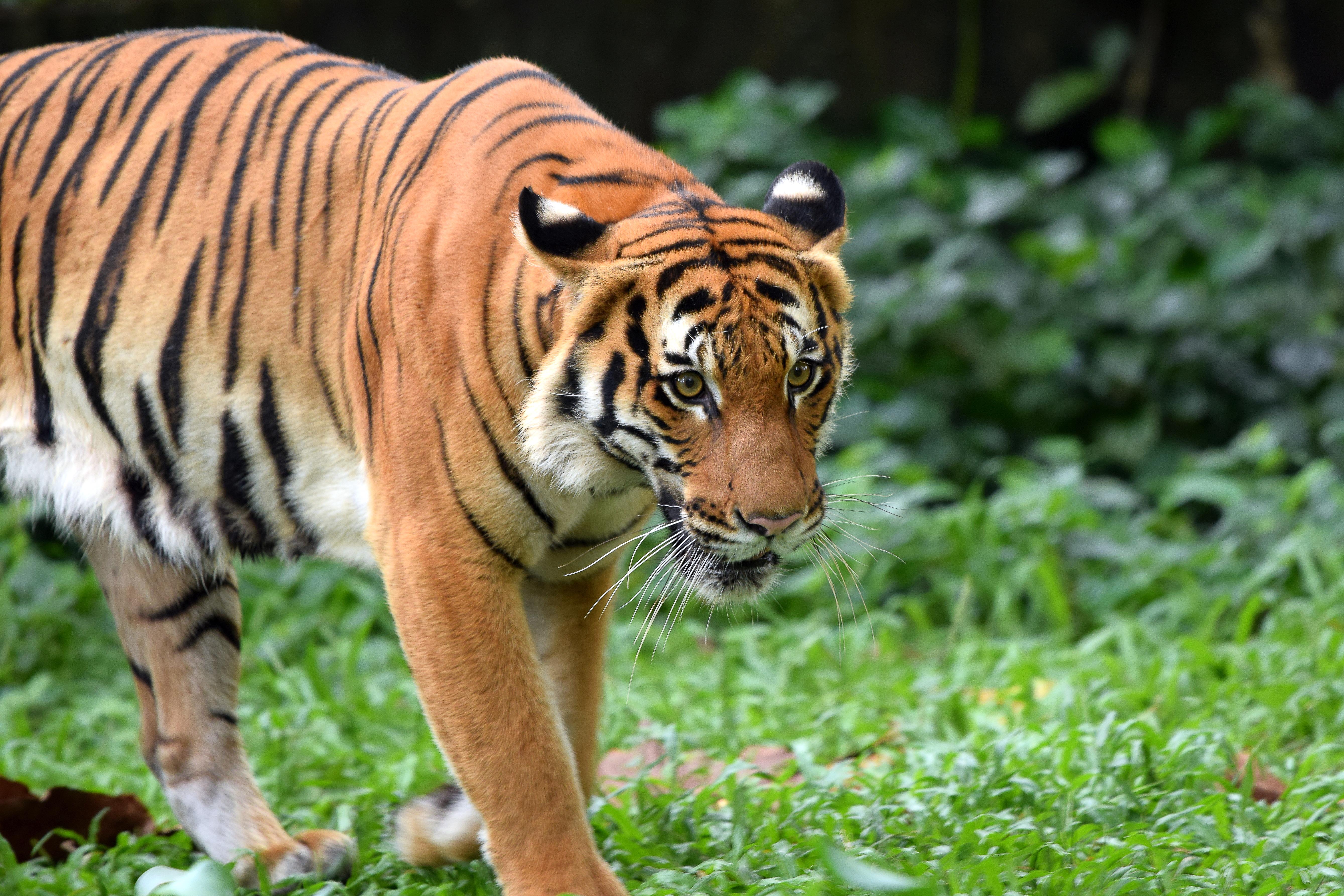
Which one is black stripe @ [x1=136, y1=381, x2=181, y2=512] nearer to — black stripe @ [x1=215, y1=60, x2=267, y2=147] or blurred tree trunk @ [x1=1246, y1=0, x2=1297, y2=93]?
black stripe @ [x1=215, y1=60, x2=267, y2=147]

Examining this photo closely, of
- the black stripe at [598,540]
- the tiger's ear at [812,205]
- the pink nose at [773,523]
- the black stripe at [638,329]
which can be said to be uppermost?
the tiger's ear at [812,205]

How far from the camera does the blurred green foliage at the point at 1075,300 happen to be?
6.27m

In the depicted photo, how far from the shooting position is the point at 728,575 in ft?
8.11

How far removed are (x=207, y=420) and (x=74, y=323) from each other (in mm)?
409

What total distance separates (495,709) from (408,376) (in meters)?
0.63

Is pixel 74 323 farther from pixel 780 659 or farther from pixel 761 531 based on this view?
pixel 780 659

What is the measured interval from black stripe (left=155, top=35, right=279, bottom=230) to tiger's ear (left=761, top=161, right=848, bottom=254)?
131 cm

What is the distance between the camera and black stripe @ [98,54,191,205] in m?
3.09

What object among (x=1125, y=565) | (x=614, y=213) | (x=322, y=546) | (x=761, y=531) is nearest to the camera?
(x=761, y=531)

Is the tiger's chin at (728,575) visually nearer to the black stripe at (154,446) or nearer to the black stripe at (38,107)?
the black stripe at (154,446)

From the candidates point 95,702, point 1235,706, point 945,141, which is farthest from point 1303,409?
point 95,702

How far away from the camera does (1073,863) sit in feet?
8.76

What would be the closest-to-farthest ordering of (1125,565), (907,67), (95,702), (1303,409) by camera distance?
(95,702) < (1125,565) < (1303,409) < (907,67)

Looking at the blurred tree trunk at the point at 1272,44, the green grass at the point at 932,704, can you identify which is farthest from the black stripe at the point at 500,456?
the blurred tree trunk at the point at 1272,44
